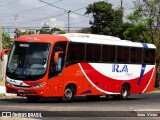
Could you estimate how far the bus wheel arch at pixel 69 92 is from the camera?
23.6 meters

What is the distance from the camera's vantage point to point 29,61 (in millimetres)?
22484

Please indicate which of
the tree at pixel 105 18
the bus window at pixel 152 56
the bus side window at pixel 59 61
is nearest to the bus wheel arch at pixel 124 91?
the bus window at pixel 152 56

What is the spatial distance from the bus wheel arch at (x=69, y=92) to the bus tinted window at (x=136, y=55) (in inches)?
225

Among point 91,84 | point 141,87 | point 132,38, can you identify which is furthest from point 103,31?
point 91,84

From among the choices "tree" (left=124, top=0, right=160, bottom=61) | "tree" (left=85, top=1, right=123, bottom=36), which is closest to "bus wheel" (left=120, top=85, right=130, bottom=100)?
"tree" (left=124, top=0, right=160, bottom=61)

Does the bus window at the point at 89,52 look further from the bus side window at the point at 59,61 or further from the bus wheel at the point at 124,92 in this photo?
the bus wheel at the point at 124,92

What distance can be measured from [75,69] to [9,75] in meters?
3.19

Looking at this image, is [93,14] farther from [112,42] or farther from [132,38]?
[112,42]

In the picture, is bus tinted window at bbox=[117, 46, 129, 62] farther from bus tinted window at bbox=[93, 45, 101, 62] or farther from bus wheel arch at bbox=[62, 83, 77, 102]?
bus wheel arch at bbox=[62, 83, 77, 102]

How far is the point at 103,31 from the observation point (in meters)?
75.9

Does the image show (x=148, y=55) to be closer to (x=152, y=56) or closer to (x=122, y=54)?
(x=152, y=56)

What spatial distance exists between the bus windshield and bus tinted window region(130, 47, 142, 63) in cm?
761

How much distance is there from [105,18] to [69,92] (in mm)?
51911

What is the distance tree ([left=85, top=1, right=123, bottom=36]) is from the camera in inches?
2921
